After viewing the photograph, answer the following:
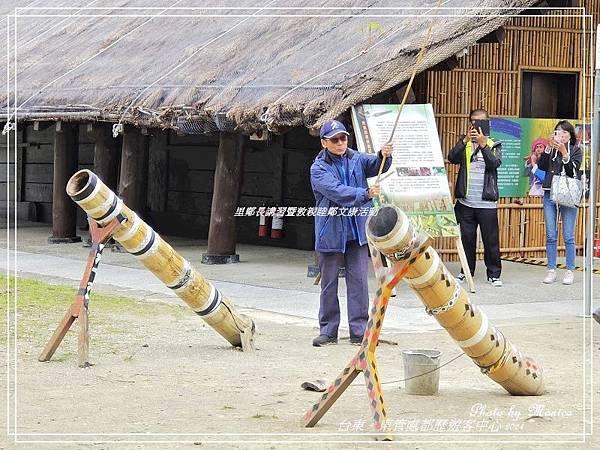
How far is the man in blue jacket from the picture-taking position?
905cm

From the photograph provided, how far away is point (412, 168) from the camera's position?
42.2 ft

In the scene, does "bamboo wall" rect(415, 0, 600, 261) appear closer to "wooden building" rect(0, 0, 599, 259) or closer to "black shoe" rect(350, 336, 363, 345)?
"wooden building" rect(0, 0, 599, 259)

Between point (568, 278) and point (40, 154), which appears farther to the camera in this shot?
point (40, 154)

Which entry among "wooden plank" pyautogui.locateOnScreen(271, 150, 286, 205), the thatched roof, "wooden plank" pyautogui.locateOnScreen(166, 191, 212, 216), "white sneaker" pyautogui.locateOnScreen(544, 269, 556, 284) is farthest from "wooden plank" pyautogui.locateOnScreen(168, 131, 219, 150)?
"white sneaker" pyautogui.locateOnScreen(544, 269, 556, 284)

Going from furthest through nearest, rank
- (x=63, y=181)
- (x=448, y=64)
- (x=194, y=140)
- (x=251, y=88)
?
(x=194, y=140), (x=63, y=181), (x=251, y=88), (x=448, y=64)

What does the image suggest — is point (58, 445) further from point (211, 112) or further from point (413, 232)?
point (211, 112)

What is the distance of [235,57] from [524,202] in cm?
398

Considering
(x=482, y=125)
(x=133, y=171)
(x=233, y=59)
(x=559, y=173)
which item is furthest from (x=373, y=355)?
(x=133, y=171)

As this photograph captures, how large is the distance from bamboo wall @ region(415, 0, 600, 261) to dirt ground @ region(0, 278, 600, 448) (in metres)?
4.79

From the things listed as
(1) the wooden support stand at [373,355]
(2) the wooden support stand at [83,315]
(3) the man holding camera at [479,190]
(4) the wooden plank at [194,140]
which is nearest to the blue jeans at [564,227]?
(3) the man holding camera at [479,190]

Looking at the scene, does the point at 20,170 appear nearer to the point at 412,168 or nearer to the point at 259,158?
the point at 259,158

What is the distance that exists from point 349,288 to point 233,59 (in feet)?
20.9

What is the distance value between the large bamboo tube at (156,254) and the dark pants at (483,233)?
15.1 feet

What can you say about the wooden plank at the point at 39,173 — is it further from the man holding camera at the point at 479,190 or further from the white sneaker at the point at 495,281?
the white sneaker at the point at 495,281
